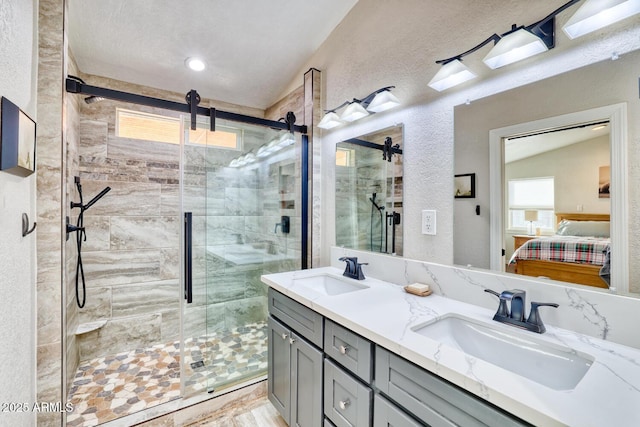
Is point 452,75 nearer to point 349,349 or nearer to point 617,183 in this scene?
point 617,183

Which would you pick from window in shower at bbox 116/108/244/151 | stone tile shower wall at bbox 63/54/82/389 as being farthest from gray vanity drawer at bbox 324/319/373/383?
stone tile shower wall at bbox 63/54/82/389

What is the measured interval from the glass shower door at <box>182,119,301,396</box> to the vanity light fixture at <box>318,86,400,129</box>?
0.47 meters

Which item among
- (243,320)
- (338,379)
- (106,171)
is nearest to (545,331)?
(338,379)

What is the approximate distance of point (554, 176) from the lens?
107 cm

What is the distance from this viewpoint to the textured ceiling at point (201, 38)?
1.81 m

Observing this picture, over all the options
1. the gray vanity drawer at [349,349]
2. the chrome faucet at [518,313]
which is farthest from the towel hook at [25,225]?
the chrome faucet at [518,313]

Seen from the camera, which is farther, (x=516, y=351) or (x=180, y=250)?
(x=180, y=250)

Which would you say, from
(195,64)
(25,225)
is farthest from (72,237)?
(195,64)

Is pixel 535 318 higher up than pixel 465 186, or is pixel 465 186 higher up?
pixel 465 186

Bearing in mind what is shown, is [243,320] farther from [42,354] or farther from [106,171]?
[106,171]

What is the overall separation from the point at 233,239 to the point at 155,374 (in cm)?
128

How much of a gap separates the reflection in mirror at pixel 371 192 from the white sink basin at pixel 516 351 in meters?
0.61

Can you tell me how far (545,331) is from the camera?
0.99 m

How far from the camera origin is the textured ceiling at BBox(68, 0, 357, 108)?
5.94 feet
